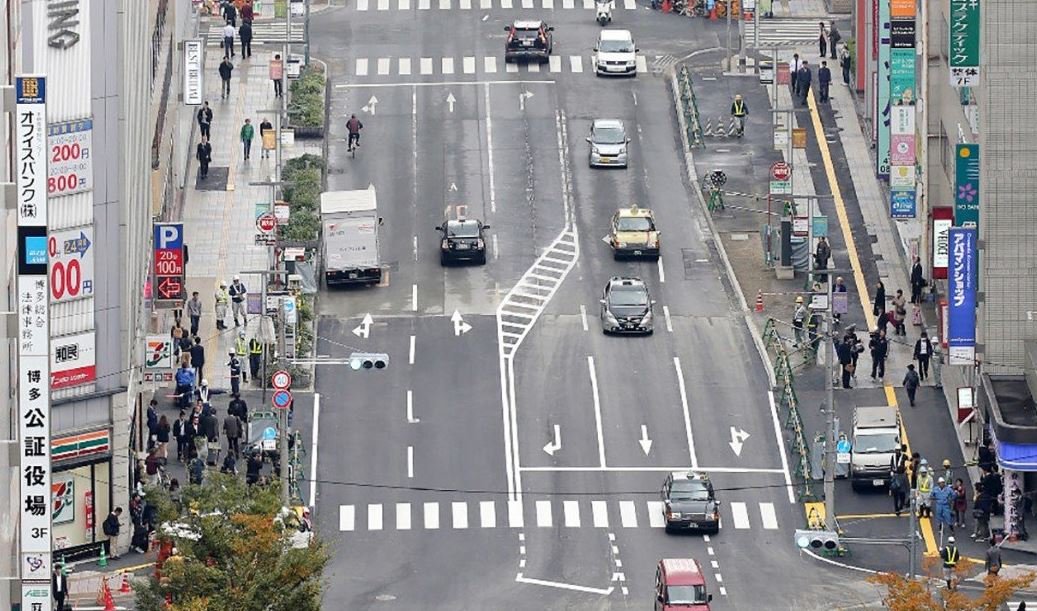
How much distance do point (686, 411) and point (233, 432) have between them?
1710 cm

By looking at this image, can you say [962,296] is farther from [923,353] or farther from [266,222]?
[266,222]

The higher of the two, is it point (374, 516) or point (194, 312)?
point (194, 312)

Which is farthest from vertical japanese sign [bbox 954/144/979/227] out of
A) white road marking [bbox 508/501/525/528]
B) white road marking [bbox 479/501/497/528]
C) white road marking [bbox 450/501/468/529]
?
white road marking [bbox 450/501/468/529]

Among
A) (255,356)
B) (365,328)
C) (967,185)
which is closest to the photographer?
(967,185)

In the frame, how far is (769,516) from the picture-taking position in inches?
4286

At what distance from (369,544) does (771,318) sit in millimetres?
23056

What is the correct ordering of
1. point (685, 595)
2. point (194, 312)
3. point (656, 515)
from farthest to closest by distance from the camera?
point (194, 312) < point (656, 515) < point (685, 595)

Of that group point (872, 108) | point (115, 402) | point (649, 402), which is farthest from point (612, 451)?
point (872, 108)

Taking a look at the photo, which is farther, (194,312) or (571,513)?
(194,312)

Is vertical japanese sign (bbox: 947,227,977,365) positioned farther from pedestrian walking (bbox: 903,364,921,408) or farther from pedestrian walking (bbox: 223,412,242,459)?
pedestrian walking (bbox: 223,412,242,459)

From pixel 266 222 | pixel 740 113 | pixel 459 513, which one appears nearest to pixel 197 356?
pixel 266 222

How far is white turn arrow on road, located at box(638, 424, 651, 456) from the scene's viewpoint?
114 m

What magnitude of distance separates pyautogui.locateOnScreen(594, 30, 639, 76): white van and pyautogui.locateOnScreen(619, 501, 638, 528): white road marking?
44405mm

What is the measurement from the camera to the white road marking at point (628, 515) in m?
108
